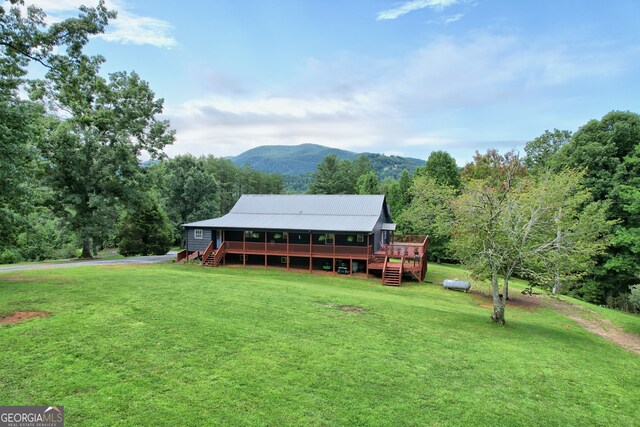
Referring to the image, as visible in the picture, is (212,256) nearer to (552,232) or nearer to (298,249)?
(298,249)

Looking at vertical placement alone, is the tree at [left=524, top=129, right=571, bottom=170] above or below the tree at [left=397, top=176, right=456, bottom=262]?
above

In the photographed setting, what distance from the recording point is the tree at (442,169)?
1688 inches

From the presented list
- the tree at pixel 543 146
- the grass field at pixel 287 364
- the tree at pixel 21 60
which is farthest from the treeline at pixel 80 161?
the tree at pixel 543 146

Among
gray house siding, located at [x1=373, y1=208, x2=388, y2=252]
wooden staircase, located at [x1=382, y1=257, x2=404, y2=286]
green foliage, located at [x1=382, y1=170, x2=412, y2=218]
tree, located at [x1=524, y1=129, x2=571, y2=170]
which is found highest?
tree, located at [x1=524, y1=129, x2=571, y2=170]

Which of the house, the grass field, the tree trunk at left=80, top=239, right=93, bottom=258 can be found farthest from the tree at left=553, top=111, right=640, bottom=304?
the tree trunk at left=80, top=239, right=93, bottom=258

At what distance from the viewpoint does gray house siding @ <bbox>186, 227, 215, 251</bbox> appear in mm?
31094

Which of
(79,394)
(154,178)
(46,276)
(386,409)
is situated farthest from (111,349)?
(154,178)

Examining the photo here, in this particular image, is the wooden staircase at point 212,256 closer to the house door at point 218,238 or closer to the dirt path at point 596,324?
the house door at point 218,238

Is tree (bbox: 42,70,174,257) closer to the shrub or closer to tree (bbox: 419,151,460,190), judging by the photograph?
the shrub

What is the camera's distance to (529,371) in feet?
33.1

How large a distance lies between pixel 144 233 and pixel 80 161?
10.4 meters

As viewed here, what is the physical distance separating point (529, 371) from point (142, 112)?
3215 cm

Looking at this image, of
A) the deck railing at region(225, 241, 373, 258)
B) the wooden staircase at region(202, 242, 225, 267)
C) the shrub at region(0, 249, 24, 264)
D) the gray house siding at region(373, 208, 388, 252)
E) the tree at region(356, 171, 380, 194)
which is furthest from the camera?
the tree at region(356, 171, 380, 194)

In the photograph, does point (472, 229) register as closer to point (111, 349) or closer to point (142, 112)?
point (111, 349)
